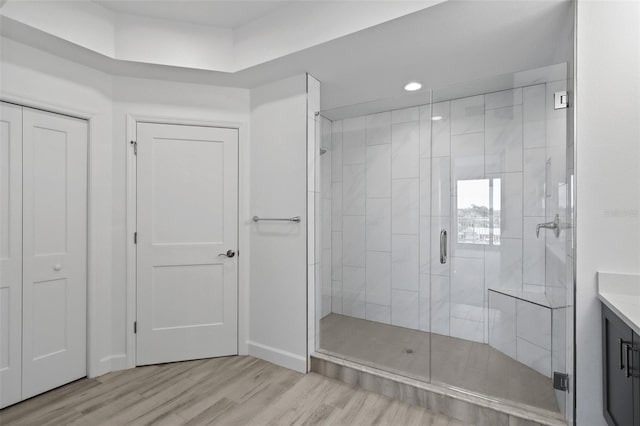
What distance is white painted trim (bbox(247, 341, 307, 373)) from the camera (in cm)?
254

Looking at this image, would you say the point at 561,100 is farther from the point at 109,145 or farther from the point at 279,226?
the point at 109,145

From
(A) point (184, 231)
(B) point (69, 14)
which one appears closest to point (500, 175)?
(A) point (184, 231)

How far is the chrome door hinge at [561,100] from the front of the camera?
1.76m

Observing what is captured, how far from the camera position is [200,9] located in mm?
2295

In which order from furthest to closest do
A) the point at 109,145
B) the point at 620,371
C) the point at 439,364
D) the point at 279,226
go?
the point at 279,226, the point at 109,145, the point at 439,364, the point at 620,371

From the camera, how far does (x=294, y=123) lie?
2.62 metres

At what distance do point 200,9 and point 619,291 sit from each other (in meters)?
3.00

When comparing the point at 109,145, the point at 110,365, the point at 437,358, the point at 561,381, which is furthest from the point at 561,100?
the point at 110,365

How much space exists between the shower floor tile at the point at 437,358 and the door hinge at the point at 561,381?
0.12 feet

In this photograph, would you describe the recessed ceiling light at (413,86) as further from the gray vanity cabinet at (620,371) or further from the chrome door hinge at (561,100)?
the gray vanity cabinet at (620,371)

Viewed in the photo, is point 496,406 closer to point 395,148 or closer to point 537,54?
point 395,148

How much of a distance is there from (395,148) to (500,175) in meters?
0.75

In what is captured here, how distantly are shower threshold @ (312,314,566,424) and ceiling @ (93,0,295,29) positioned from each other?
2.40 m

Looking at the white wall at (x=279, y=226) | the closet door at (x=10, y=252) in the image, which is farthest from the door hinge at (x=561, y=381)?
the closet door at (x=10, y=252)
